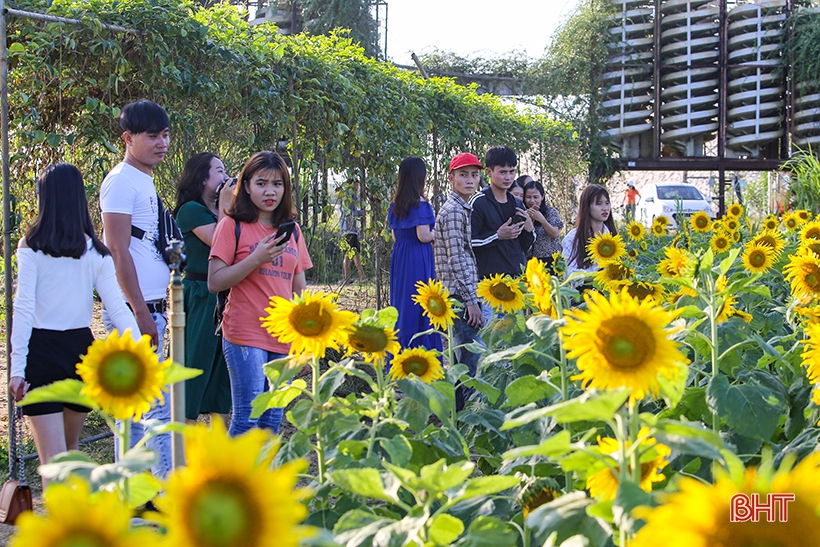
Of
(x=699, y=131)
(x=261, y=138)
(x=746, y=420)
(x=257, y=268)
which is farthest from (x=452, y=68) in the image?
(x=746, y=420)

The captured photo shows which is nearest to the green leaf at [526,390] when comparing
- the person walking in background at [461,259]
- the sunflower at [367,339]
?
the sunflower at [367,339]

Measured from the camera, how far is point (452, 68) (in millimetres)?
19344

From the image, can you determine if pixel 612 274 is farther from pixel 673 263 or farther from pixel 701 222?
pixel 701 222

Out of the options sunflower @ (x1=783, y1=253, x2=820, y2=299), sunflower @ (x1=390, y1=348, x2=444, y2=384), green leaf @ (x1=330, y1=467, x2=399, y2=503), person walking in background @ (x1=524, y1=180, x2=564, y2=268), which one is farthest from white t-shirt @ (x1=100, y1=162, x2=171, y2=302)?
person walking in background @ (x1=524, y1=180, x2=564, y2=268)

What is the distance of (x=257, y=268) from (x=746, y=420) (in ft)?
6.82

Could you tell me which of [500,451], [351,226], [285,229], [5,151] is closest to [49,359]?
[285,229]

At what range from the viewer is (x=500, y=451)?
7.56 ft

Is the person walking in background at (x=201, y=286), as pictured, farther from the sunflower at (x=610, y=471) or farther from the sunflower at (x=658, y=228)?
the sunflower at (x=658, y=228)

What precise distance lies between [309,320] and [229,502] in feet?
3.27

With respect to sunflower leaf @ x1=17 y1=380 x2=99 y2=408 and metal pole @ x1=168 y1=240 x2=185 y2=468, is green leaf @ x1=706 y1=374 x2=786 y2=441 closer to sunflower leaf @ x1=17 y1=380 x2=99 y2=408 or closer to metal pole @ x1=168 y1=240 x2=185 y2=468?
metal pole @ x1=168 y1=240 x2=185 y2=468

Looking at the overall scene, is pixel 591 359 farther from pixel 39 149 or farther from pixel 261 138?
pixel 261 138

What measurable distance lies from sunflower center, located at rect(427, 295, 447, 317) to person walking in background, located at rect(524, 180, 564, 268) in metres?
3.17

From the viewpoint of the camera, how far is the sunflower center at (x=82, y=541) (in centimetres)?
70

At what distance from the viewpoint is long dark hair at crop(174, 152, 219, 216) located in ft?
12.6
